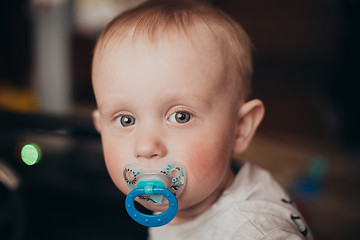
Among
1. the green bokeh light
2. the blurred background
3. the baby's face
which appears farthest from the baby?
the green bokeh light

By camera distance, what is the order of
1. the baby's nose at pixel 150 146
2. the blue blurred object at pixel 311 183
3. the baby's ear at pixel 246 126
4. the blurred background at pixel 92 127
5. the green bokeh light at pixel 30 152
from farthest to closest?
the blue blurred object at pixel 311 183
the blurred background at pixel 92 127
the green bokeh light at pixel 30 152
the baby's ear at pixel 246 126
the baby's nose at pixel 150 146

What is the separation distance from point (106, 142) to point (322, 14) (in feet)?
11.8

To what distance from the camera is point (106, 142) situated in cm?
59

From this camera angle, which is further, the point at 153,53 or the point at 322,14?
the point at 322,14

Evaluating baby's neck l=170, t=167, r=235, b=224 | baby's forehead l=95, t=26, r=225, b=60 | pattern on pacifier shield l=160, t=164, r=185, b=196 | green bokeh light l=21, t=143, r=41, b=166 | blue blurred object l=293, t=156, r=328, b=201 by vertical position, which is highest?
baby's forehead l=95, t=26, r=225, b=60

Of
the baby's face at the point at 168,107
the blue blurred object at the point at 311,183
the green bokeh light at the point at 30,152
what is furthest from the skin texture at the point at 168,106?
the blue blurred object at the point at 311,183

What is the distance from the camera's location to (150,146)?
51cm

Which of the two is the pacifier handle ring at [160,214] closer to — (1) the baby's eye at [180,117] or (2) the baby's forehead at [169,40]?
(1) the baby's eye at [180,117]

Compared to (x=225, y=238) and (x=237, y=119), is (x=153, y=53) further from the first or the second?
(x=225, y=238)

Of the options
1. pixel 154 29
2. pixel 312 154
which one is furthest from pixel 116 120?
pixel 312 154

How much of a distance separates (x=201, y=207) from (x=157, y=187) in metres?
0.16

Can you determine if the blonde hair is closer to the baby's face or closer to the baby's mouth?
the baby's face

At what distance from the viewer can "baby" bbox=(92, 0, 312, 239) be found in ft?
1.72

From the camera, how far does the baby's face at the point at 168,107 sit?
521 millimetres
